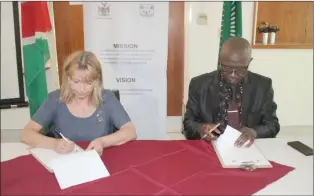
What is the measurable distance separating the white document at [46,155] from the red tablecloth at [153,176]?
0.02 m

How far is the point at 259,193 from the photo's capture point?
1272mm

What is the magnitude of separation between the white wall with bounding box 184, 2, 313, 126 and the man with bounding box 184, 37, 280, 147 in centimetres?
175

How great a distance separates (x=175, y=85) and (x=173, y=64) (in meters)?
0.27

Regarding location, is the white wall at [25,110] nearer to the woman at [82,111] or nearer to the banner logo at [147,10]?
the banner logo at [147,10]

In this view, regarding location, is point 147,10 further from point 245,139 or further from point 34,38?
point 245,139

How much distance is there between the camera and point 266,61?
3.87m

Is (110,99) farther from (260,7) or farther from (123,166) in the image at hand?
(260,7)

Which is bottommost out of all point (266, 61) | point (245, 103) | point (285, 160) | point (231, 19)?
point (285, 160)

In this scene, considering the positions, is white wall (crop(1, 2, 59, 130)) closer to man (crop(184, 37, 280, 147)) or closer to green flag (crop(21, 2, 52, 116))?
green flag (crop(21, 2, 52, 116))

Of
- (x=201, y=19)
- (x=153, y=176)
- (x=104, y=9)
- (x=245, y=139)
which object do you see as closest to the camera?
(x=153, y=176)

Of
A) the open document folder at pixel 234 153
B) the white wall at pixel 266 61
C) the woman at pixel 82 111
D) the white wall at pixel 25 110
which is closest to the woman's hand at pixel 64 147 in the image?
the woman at pixel 82 111

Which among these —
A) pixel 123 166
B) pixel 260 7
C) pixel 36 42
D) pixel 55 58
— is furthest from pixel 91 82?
pixel 260 7

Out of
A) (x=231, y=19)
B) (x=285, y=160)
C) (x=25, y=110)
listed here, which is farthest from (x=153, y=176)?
(x=25, y=110)

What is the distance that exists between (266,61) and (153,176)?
2.93 m
